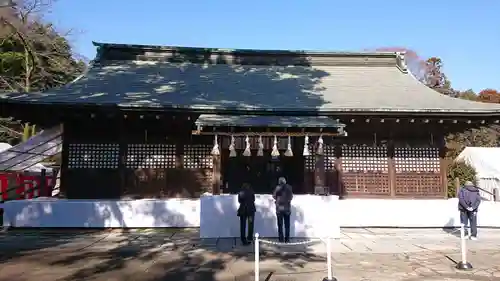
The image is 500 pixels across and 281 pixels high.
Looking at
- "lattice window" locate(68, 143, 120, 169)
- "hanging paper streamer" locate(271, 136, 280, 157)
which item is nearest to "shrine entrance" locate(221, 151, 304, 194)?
"hanging paper streamer" locate(271, 136, 280, 157)

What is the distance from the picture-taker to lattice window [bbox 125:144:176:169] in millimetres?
12094

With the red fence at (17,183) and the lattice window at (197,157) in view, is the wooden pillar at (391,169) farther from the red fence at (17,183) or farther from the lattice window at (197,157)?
the red fence at (17,183)

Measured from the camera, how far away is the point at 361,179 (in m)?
12.3

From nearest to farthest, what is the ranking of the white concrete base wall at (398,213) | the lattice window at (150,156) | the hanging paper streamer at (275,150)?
the hanging paper streamer at (275,150) < the white concrete base wall at (398,213) < the lattice window at (150,156)

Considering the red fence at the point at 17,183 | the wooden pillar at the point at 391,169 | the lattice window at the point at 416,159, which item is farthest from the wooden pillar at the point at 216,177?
the red fence at the point at 17,183

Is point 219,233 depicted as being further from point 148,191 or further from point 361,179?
point 361,179

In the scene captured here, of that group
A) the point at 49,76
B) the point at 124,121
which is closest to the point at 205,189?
the point at 124,121

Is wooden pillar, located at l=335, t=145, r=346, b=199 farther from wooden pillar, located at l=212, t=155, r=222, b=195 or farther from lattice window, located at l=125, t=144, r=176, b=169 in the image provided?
lattice window, located at l=125, t=144, r=176, b=169

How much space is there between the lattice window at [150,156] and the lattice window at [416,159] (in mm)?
7916

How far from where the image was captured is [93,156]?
39.4 feet

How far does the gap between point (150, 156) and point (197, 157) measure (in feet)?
5.28

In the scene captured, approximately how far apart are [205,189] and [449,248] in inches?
292

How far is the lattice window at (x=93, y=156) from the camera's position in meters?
12.0

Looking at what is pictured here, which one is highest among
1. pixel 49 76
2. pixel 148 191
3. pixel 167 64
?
pixel 49 76
